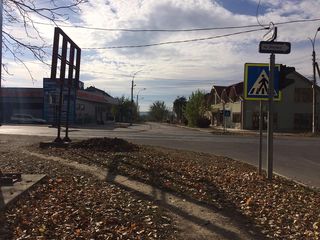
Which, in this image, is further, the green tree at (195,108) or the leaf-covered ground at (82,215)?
the green tree at (195,108)

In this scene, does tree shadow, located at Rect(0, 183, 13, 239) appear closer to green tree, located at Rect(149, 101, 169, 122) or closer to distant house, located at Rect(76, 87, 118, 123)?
distant house, located at Rect(76, 87, 118, 123)

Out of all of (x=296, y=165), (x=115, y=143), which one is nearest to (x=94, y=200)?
(x=115, y=143)

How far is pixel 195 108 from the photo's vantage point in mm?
71938

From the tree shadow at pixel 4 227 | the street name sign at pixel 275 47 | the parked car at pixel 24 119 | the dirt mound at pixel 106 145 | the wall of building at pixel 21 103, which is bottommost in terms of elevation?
the tree shadow at pixel 4 227

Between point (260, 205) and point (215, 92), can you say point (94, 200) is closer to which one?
point (260, 205)

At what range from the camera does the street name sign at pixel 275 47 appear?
391 inches

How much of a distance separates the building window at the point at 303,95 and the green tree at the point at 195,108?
52.6 ft

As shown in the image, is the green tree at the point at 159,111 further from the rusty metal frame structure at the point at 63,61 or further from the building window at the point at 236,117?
the rusty metal frame structure at the point at 63,61

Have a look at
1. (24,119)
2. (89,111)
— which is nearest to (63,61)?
(24,119)

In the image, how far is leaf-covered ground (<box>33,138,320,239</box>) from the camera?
662 centimetres

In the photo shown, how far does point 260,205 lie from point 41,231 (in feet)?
11.9

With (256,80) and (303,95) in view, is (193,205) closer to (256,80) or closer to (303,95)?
(256,80)

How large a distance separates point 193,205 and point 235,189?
1725mm

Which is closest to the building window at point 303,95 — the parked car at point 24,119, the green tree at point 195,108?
the green tree at point 195,108
